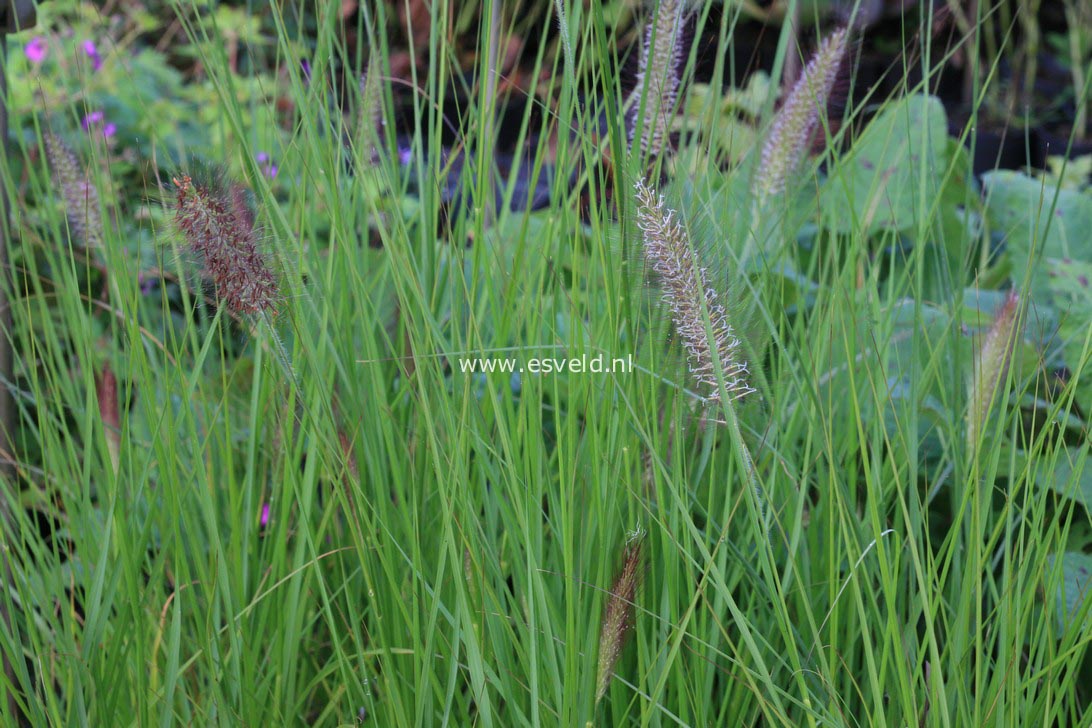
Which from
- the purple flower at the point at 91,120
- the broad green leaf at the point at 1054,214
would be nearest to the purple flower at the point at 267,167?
the purple flower at the point at 91,120

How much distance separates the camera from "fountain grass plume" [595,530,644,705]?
79 centimetres

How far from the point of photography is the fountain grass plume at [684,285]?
737 millimetres

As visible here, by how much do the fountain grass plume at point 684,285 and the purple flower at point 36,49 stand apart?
7.65ft

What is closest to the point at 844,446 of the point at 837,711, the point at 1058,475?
the point at 1058,475

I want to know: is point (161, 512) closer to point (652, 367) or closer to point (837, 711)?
point (652, 367)

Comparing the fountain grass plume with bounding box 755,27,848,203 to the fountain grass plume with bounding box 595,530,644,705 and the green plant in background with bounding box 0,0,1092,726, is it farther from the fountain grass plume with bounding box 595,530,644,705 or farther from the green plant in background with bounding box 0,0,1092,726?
the fountain grass plume with bounding box 595,530,644,705

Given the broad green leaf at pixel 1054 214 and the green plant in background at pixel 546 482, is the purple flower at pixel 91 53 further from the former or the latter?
the broad green leaf at pixel 1054 214

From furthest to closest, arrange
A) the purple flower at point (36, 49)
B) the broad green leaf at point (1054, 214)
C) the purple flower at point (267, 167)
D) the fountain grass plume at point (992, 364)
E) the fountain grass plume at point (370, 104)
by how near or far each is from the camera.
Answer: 1. the purple flower at point (36, 49)
2. the broad green leaf at point (1054, 214)
3. the purple flower at point (267, 167)
4. the fountain grass plume at point (370, 104)
5. the fountain grass plume at point (992, 364)

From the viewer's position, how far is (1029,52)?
181 inches

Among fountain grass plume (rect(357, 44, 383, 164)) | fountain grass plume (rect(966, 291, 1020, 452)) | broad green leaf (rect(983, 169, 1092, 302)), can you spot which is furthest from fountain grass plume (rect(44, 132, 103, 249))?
broad green leaf (rect(983, 169, 1092, 302))

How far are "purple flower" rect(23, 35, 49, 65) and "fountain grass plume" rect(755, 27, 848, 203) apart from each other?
2.05 meters

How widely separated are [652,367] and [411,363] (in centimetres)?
44

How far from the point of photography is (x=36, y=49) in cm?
263

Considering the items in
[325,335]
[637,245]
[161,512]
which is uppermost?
[637,245]
